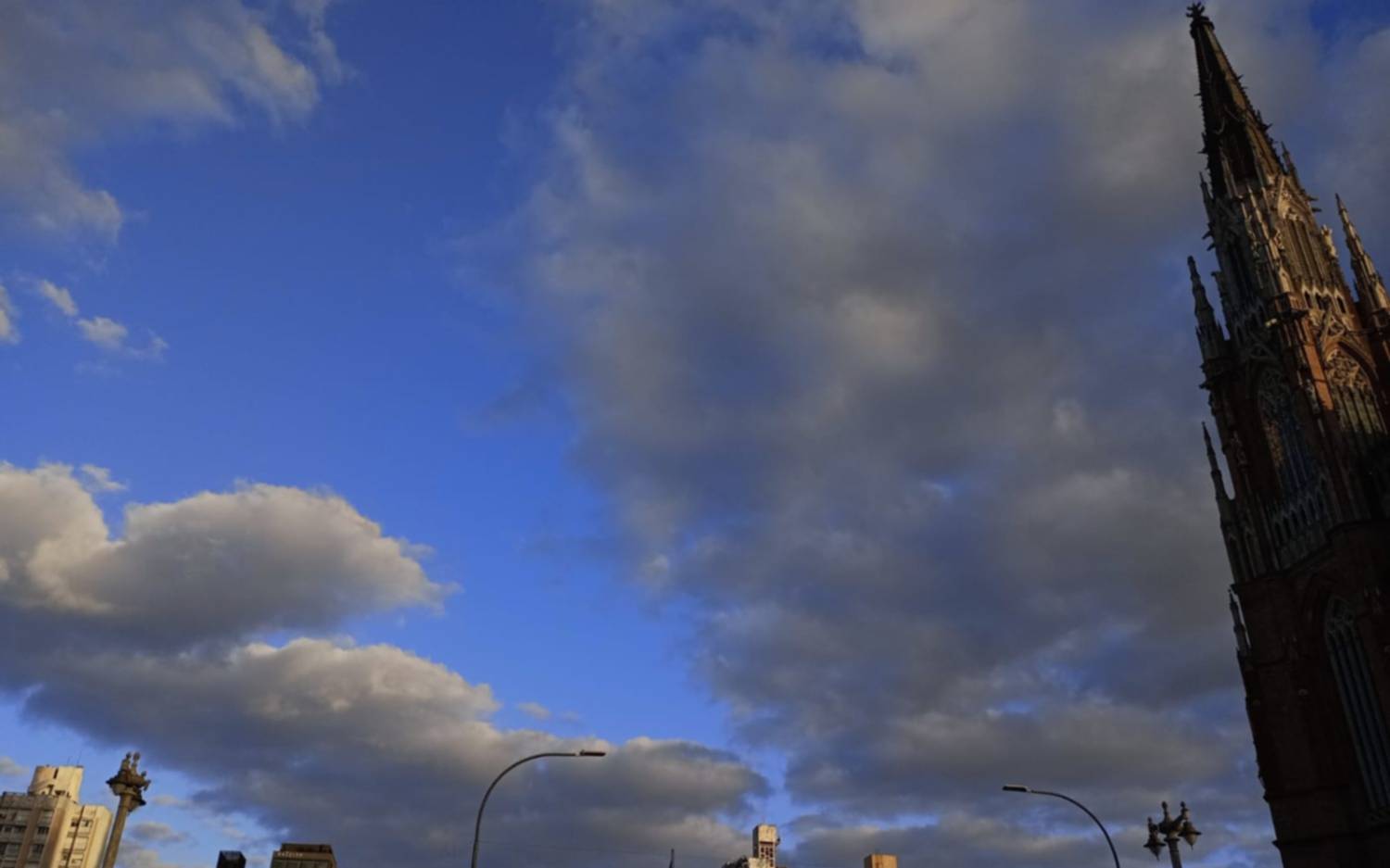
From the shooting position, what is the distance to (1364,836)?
5534 cm

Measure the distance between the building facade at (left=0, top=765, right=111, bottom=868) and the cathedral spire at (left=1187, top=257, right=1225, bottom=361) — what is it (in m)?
158

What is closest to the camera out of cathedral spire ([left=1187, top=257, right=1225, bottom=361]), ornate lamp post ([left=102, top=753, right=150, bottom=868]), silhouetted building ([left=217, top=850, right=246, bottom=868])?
ornate lamp post ([left=102, top=753, right=150, bottom=868])

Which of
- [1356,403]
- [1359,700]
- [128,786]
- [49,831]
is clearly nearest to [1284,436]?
[1356,403]

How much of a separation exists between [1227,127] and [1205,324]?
1731cm

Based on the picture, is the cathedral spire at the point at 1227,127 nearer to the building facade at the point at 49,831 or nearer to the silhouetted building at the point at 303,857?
Result: the silhouetted building at the point at 303,857

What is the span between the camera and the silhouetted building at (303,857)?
81.7 m

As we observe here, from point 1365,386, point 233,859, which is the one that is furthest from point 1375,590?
point 233,859

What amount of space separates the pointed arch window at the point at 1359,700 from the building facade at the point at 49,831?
159 metres

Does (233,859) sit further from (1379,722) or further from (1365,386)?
(1365,386)

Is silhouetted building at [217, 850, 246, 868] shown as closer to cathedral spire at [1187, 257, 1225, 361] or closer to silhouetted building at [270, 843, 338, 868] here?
silhouetted building at [270, 843, 338, 868]

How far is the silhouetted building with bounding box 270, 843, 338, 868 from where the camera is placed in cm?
8169

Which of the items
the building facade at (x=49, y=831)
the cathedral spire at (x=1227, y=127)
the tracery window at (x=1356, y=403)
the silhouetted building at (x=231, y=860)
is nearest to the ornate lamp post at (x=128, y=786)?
the silhouetted building at (x=231, y=860)

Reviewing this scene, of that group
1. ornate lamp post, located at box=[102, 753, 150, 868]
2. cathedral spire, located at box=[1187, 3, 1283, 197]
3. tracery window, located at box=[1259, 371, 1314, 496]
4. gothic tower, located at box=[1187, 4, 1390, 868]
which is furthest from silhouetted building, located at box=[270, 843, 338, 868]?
cathedral spire, located at box=[1187, 3, 1283, 197]

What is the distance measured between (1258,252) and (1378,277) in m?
8.53
